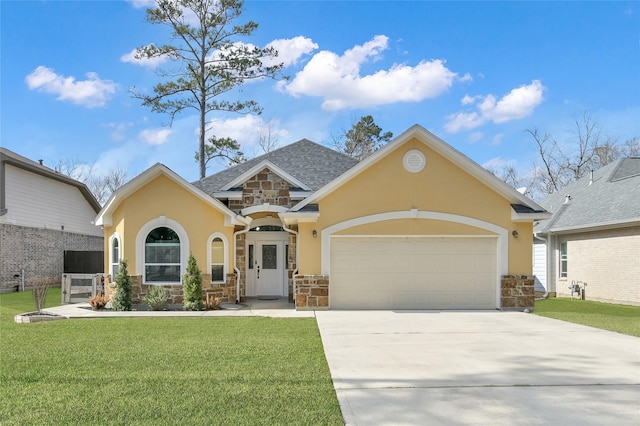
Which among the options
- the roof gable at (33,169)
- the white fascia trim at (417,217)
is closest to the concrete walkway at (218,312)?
the white fascia trim at (417,217)

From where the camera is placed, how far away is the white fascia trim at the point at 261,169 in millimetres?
15898

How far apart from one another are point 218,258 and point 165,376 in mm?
8659

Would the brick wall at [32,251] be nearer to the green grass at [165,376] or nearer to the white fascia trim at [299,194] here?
the green grass at [165,376]

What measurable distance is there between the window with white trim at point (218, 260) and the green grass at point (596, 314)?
Answer: 9.22m

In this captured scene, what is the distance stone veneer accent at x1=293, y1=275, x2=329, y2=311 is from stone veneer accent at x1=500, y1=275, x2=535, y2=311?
4992mm

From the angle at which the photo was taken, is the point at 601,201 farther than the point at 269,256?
Yes

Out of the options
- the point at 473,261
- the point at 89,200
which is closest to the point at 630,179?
the point at 473,261

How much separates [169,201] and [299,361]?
8.77m

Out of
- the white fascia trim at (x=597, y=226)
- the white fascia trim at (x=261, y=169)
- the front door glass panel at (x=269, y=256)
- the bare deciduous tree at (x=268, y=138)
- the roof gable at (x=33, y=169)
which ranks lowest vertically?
the front door glass panel at (x=269, y=256)

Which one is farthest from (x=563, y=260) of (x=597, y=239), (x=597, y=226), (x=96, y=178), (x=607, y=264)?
(x=96, y=178)

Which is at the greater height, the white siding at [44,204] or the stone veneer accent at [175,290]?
the white siding at [44,204]

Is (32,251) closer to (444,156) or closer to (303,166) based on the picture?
(303,166)

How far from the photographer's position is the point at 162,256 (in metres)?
14.6

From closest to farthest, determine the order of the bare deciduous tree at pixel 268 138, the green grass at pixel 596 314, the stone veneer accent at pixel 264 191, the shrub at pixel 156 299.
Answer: the green grass at pixel 596 314, the shrub at pixel 156 299, the stone veneer accent at pixel 264 191, the bare deciduous tree at pixel 268 138
